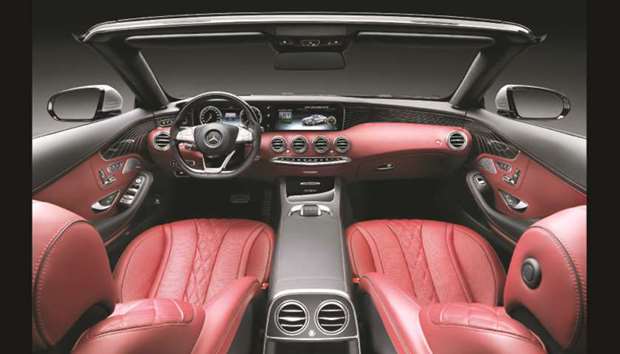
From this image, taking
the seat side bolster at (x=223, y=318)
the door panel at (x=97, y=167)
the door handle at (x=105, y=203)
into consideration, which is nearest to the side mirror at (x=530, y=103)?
the seat side bolster at (x=223, y=318)

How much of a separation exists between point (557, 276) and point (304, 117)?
2022 millimetres

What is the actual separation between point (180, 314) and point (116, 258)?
5.00 ft

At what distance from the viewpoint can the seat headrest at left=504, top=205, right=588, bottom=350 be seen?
1.01 m

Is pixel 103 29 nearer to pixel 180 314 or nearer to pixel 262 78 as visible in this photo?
pixel 180 314

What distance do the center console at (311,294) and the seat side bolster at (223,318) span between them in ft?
0.56

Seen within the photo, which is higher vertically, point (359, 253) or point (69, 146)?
point (69, 146)

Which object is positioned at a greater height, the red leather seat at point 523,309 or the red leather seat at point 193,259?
the red leather seat at point 523,309

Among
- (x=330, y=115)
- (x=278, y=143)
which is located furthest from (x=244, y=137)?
(x=330, y=115)

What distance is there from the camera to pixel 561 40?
14.9ft

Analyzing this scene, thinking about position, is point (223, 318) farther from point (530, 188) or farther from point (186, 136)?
point (530, 188)

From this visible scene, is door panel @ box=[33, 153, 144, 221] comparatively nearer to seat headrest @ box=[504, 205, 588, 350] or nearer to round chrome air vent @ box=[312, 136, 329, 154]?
round chrome air vent @ box=[312, 136, 329, 154]

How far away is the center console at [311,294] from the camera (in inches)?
71.7

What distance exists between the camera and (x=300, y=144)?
288cm

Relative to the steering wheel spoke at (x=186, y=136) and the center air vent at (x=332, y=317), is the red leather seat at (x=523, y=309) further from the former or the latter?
the steering wheel spoke at (x=186, y=136)
